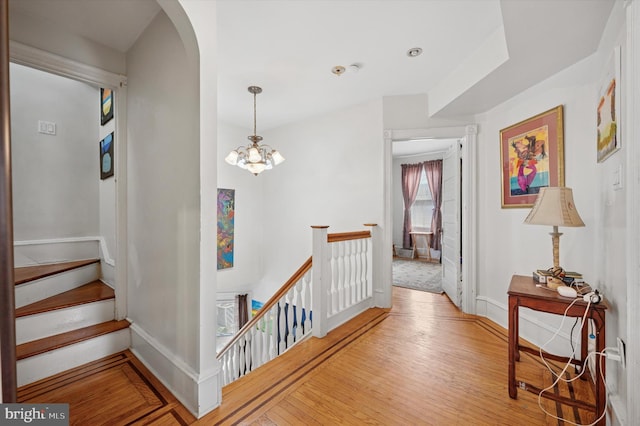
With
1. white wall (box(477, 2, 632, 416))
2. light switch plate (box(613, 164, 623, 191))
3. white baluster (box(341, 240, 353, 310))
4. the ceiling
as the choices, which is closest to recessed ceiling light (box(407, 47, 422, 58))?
the ceiling

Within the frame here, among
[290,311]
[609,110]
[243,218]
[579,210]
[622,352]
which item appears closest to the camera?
[622,352]

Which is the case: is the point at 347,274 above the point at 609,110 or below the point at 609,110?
below

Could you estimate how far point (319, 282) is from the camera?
2604 mm

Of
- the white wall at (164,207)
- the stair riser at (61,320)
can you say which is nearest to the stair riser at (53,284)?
the stair riser at (61,320)

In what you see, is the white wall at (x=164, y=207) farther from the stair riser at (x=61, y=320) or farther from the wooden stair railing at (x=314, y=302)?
the wooden stair railing at (x=314, y=302)

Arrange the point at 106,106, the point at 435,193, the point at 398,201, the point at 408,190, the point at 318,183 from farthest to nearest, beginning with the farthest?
the point at 398,201
the point at 408,190
the point at 435,193
the point at 318,183
the point at 106,106

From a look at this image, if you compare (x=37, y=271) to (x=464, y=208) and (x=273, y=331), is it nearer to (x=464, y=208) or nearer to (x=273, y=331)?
(x=273, y=331)

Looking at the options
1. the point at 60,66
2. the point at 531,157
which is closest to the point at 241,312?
the point at 60,66

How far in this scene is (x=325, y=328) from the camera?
265 cm

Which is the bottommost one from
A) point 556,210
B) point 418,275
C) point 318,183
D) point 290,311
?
point 418,275

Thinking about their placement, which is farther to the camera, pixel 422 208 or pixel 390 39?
pixel 422 208

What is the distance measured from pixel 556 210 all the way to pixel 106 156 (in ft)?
12.9

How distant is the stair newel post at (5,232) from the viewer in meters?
0.45

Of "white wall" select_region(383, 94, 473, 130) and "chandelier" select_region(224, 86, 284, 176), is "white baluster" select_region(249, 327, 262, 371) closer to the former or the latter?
"chandelier" select_region(224, 86, 284, 176)
